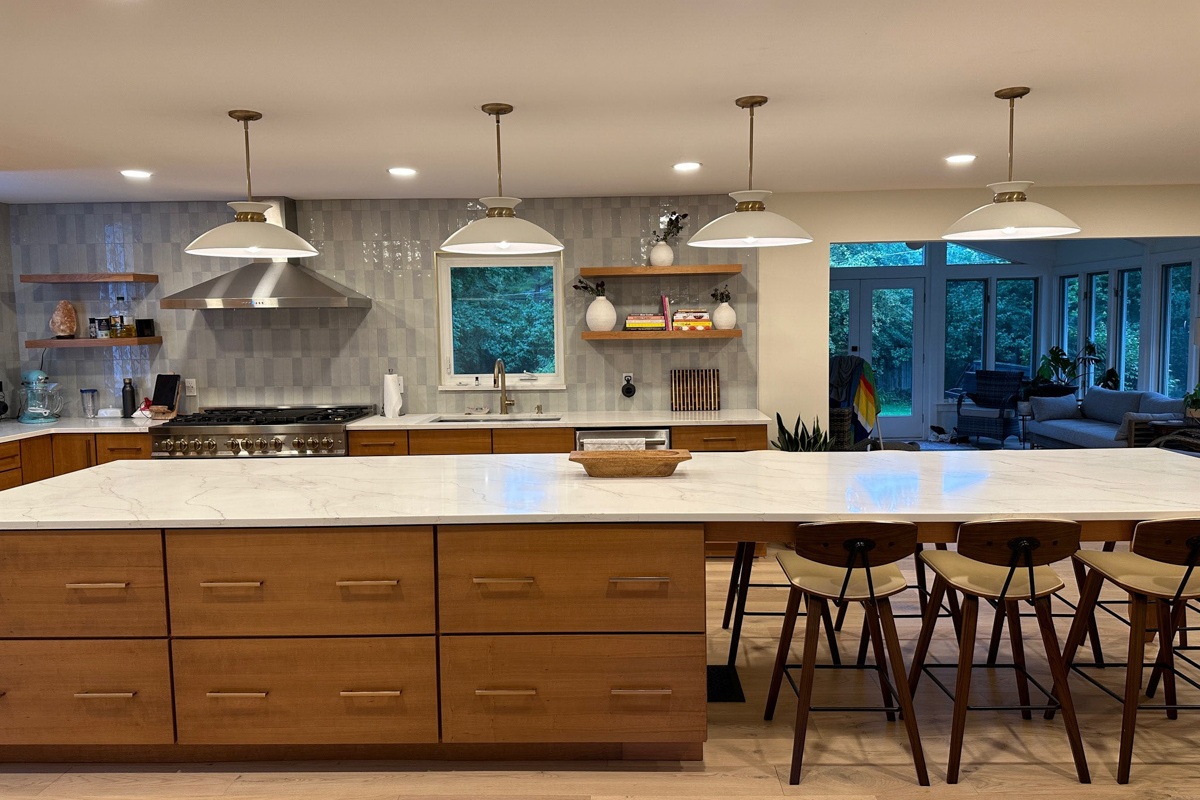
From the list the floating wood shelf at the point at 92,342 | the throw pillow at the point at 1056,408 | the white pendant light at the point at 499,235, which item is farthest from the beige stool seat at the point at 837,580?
the throw pillow at the point at 1056,408

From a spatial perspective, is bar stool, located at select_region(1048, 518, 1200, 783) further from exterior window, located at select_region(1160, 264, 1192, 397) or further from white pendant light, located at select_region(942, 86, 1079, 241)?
exterior window, located at select_region(1160, 264, 1192, 397)

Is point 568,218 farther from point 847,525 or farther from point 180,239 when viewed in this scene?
point 847,525

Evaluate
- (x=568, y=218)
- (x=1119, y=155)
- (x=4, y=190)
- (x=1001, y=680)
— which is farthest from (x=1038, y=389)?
(x=4, y=190)

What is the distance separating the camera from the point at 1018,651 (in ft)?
9.12

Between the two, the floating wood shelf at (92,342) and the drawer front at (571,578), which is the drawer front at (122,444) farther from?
the drawer front at (571,578)

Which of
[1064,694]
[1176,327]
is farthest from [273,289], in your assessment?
[1176,327]

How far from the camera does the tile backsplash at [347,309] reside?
18.2ft

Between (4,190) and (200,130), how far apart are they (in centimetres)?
229

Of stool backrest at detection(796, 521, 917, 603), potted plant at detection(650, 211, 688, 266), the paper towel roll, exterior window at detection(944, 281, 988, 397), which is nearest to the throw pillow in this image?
exterior window at detection(944, 281, 988, 397)

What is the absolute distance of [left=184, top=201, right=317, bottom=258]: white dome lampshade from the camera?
2.93m

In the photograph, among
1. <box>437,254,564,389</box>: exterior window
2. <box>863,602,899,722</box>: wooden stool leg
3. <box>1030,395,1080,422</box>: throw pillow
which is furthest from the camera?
<box>1030,395,1080,422</box>: throw pillow

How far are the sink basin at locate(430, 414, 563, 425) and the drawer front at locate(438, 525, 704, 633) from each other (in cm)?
268

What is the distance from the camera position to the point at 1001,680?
321 centimetres

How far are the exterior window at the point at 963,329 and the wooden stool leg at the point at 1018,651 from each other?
744 cm
